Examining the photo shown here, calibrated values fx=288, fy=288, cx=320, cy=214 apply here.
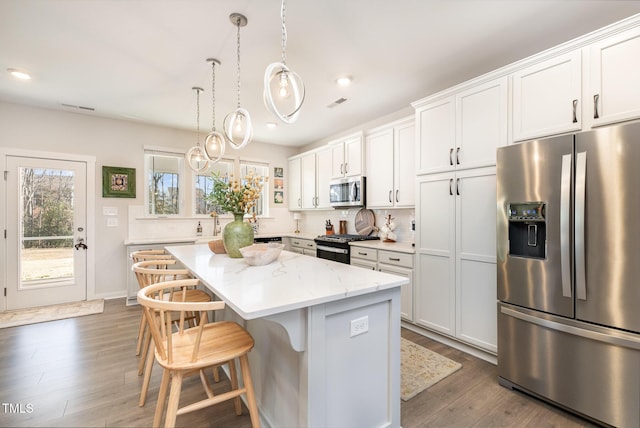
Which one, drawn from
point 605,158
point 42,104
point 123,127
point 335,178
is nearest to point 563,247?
point 605,158

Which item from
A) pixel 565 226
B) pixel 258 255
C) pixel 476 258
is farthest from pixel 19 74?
pixel 565 226

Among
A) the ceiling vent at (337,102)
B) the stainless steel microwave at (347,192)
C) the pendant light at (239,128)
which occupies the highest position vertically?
the ceiling vent at (337,102)

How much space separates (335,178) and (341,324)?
3.48 meters

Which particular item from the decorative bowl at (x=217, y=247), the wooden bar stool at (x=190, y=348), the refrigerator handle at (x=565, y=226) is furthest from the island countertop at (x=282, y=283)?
the refrigerator handle at (x=565, y=226)

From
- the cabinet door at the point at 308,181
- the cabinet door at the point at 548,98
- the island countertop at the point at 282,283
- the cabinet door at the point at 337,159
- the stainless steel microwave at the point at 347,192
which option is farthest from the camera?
the cabinet door at the point at 308,181

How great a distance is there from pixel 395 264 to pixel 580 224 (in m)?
1.81

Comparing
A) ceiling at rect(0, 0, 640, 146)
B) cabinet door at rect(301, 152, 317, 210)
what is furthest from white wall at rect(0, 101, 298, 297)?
cabinet door at rect(301, 152, 317, 210)

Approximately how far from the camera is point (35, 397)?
2.03 meters

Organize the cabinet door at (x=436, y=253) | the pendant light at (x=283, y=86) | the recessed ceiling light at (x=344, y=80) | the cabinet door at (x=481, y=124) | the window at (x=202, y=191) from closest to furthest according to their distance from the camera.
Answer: the pendant light at (x=283, y=86), the cabinet door at (x=481, y=124), the cabinet door at (x=436, y=253), the recessed ceiling light at (x=344, y=80), the window at (x=202, y=191)

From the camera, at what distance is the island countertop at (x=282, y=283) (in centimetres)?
120

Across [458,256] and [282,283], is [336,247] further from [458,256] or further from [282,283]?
[282,283]

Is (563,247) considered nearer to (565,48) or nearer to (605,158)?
(605,158)

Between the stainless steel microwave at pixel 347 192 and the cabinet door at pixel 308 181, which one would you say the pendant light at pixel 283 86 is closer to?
the stainless steel microwave at pixel 347 192

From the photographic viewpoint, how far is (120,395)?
205 centimetres
